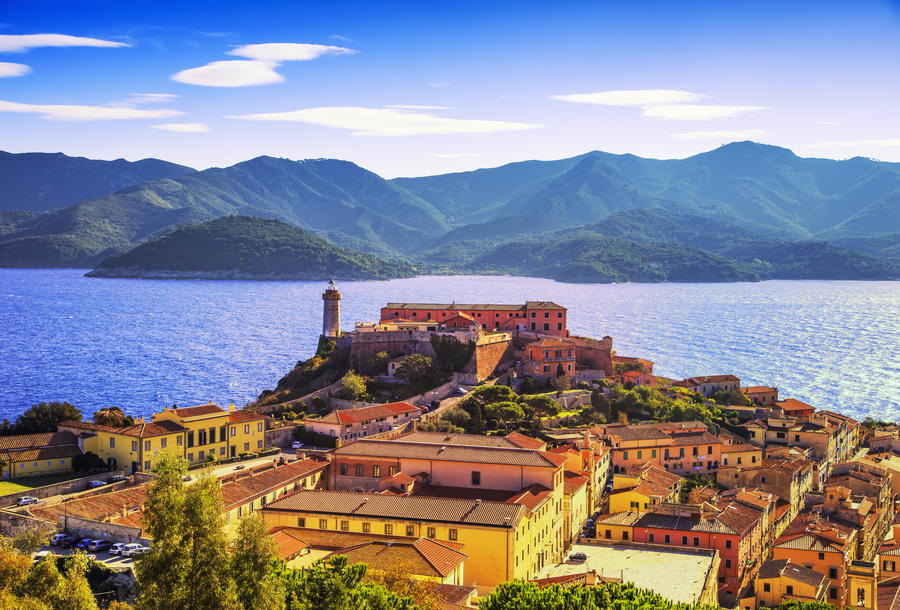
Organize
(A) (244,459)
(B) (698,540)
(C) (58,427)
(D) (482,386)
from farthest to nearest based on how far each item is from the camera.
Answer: (D) (482,386) → (A) (244,459) → (C) (58,427) → (B) (698,540)

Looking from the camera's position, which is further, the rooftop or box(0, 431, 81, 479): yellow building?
box(0, 431, 81, 479): yellow building

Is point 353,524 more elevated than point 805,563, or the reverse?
point 353,524

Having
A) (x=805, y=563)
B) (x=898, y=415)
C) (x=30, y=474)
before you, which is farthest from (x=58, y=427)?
(x=898, y=415)

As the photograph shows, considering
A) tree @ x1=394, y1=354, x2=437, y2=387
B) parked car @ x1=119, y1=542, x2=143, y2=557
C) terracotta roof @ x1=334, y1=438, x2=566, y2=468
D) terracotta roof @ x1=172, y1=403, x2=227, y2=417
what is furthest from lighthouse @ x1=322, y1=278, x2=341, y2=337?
parked car @ x1=119, y1=542, x2=143, y2=557

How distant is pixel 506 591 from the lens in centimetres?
2445

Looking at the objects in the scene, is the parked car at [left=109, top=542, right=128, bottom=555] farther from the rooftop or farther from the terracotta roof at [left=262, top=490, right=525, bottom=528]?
the rooftop

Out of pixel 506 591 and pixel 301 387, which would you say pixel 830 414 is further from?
pixel 506 591

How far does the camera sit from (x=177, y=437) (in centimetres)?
4484

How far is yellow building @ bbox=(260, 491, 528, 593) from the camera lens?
31938mm

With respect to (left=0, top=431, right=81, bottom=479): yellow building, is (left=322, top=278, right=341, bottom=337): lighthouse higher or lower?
higher

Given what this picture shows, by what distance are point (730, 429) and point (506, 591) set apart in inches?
1810

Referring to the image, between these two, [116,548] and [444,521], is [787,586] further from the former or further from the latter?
[116,548]

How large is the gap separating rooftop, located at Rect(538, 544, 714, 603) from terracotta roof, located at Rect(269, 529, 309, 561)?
10645 millimetres

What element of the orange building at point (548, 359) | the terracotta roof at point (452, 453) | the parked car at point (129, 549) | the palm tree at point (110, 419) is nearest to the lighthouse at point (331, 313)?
the orange building at point (548, 359)
